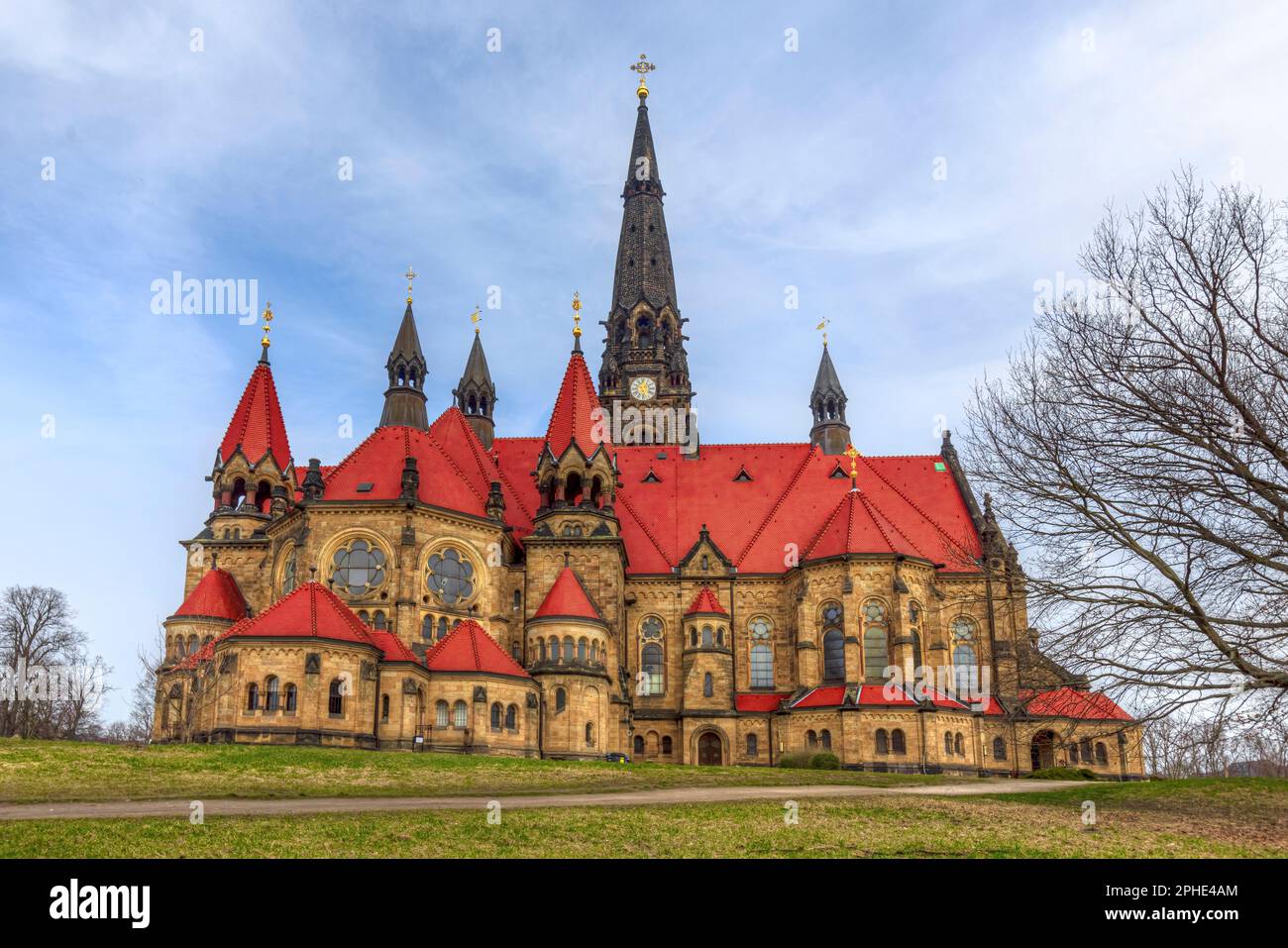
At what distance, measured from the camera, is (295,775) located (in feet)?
97.7

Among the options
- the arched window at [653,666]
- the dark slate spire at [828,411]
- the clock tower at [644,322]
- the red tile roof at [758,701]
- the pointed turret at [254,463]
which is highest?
the clock tower at [644,322]

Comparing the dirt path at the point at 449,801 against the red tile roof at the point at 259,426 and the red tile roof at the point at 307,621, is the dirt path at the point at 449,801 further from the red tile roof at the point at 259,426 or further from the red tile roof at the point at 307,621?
the red tile roof at the point at 259,426

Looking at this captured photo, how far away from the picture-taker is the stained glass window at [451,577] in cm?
4978

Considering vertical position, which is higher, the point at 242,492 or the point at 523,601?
the point at 242,492

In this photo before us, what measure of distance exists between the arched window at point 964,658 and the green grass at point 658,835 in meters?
33.1

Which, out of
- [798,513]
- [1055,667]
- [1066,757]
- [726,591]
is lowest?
[1066,757]

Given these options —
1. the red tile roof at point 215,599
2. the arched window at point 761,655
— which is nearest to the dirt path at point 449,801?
the arched window at point 761,655

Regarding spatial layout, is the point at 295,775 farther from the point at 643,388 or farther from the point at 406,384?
the point at 643,388

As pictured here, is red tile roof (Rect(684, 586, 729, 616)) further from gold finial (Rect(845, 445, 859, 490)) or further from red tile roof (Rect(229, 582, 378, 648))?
red tile roof (Rect(229, 582, 378, 648))

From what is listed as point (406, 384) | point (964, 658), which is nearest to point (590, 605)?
point (406, 384)
